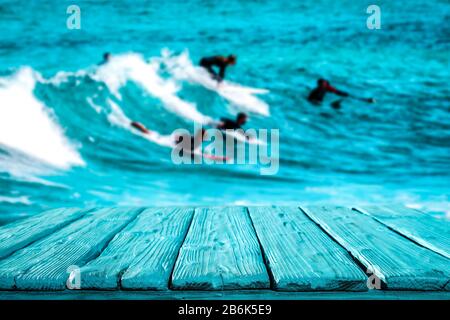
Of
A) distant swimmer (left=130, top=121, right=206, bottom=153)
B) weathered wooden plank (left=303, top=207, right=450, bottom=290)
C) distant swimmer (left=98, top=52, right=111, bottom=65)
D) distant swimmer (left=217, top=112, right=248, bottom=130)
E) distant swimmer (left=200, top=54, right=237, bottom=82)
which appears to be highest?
distant swimmer (left=98, top=52, right=111, bottom=65)

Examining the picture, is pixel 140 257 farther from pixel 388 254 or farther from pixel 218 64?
pixel 218 64

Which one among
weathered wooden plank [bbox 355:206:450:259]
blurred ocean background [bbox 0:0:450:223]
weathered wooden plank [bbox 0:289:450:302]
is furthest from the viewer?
blurred ocean background [bbox 0:0:450:223]

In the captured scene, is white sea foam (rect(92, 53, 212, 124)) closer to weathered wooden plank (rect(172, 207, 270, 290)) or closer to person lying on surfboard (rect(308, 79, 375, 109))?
person lying on surfboard (rect(308, 79, 375, 109))

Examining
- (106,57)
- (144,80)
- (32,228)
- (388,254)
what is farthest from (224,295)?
(144,80)

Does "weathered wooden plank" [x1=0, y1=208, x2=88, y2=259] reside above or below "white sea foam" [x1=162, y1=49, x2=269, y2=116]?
below

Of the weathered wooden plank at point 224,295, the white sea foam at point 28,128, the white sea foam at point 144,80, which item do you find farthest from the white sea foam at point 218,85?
the weathered wooden plank at point 224,295

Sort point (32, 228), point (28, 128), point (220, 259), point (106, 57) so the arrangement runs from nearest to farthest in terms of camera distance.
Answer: point (220, 259) → point (32, 228) → point (28, 128) → point (106, 57)

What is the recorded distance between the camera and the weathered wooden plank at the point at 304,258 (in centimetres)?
73

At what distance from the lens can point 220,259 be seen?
2.73ft

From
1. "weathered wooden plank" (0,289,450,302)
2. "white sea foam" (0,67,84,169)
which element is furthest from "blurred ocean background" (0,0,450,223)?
"weathered wooden plank" (0,289,450,302)

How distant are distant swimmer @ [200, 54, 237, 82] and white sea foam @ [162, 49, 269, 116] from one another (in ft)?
Result: 0.08

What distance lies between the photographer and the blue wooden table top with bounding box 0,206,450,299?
0.73 m

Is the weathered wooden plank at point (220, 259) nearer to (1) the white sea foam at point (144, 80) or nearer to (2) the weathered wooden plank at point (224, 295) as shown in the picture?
(2) the weathered wooden plank at point (224, 295)

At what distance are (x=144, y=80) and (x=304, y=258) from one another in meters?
2.15
